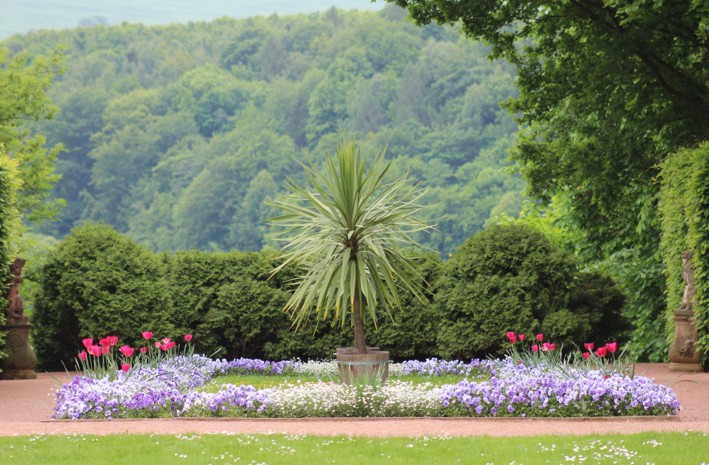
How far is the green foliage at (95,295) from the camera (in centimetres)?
1341

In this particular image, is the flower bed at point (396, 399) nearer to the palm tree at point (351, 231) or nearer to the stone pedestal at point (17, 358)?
the palm tree at point (351, 231)

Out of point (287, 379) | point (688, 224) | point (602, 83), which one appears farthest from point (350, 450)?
point (602, 83)

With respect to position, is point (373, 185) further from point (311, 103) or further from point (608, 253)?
point (311, 103)

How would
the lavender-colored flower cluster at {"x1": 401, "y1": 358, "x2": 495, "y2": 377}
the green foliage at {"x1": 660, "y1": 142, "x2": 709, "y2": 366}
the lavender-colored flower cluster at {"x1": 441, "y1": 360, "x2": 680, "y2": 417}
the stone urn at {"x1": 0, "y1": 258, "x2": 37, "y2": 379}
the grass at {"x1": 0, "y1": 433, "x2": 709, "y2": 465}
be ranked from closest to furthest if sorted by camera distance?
1. the grass at {"x1": 0, "y1": 433, "x2": 709, "y2": 465}
2. the lavender-colored flower cluster at {"x1": 441, "y1": 360, "x2": 680, "y2": 417}
3. the green foliage at {"x1": 660, "y1": 142, "x2": 709, "y2": 366}
4. the lavender-colored flower cluster at {"x1": 401, "y1": 358, "x2": 495, "y2": 377}
5. the stone urn at {"x1": 0, "y1": 258, "x2": 37, "y2": 379}

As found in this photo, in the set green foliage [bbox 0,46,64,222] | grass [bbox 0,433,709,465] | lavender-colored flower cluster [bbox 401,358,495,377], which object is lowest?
grass [bbox 0,433,709,465]

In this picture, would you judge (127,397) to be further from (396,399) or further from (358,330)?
(358,330)

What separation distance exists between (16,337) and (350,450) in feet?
24.2

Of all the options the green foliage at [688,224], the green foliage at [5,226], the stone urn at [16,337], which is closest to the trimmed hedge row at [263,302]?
the stone urn at [16,337]

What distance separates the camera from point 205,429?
7891 millimetres

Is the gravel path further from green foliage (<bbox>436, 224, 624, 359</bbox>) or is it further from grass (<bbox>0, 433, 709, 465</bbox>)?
green foliage (<bbox>436, 224, 624, 359</bbox>)

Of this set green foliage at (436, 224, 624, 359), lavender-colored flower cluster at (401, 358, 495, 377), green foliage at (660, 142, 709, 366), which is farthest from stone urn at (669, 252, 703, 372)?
lavender-colored flower cluster at (401, 358, 495, 377)

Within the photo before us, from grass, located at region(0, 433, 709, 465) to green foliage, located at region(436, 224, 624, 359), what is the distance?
18.7 feet

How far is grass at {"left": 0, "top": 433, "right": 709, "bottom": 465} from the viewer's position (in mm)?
6316

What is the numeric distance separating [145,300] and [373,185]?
Answer: 16.0 ft
